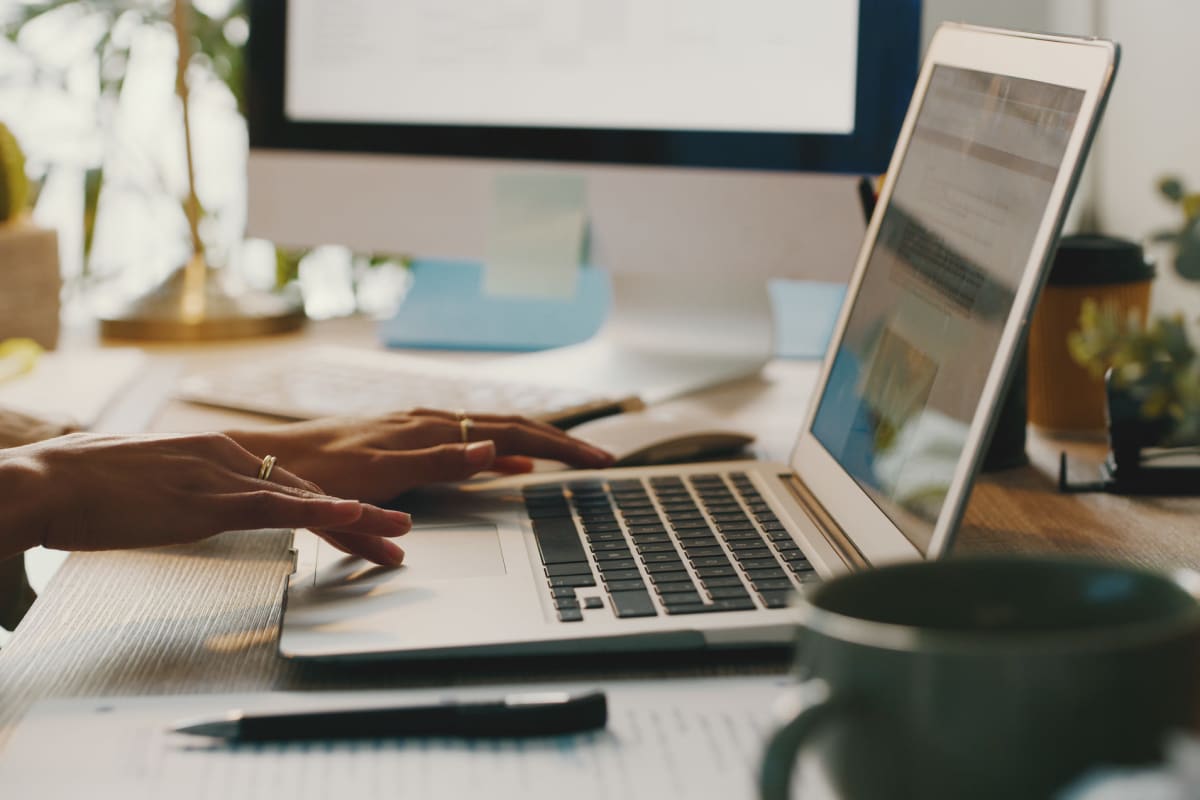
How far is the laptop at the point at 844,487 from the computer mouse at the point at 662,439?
6 cm

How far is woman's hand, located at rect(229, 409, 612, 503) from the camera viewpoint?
0.69 metres

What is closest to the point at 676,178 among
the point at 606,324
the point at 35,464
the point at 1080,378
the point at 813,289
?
the point at 606,324

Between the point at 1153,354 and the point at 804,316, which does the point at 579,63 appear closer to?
the point at 804,316

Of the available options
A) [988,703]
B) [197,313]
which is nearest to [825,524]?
[988,703]

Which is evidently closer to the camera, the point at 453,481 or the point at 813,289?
the point at 453,481

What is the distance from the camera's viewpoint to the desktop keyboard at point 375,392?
0.88 meters

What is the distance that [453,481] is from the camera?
71 cm

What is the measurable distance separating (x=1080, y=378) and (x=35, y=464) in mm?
672

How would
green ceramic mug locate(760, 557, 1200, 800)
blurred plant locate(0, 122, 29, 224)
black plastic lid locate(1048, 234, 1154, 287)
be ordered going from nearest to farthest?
green ceramic mug locate(760, 557, 1200, 800) < black plastic lid locate(1048, 234, 1154, 287) < blurred plant locate(0, 122, 29, 224)

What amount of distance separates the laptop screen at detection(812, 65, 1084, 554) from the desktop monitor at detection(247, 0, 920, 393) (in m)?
0.25

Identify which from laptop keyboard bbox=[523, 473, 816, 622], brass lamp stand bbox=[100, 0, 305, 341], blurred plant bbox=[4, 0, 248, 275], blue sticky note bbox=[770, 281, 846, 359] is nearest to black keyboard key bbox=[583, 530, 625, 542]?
laptop keyboard bbox=[523, 473, 816, 622]

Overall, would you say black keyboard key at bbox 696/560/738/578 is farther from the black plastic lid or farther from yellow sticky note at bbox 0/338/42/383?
yellow sticky note at bbox 0/338/42/383

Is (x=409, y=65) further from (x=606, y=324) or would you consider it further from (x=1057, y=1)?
(x=1057, y=1)

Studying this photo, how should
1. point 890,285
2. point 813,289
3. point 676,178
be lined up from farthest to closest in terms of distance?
point 813,289 < point 676,178 < point 890,285
